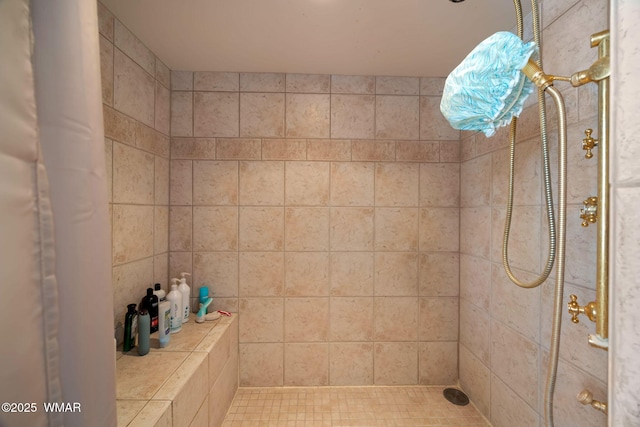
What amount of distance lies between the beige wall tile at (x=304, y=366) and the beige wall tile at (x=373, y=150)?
1.12 meters

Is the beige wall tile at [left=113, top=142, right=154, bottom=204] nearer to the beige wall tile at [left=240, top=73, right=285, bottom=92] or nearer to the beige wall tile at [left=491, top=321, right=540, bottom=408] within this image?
the beige wall tile at [left=240, top=73, right=285, bottom=92]

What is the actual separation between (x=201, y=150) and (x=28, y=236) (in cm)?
112

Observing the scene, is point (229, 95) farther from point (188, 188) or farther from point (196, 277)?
point (196, 277)

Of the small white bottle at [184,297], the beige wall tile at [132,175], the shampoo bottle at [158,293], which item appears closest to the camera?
the beige wall tile at [132,175]

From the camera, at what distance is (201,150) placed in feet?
4.79

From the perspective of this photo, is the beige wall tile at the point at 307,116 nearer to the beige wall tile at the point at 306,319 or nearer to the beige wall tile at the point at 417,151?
the beige wall tile at the point at 417,151

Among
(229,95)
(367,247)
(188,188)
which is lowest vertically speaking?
(367,247)

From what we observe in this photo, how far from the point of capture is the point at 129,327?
1.05 metres

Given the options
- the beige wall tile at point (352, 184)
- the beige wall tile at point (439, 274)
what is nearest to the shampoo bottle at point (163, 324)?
the beige wall tile at point (352, 184)

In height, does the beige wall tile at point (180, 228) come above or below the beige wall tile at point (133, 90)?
below

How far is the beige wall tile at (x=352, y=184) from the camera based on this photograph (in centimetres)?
148

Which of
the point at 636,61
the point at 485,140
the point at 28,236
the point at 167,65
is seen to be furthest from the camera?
the point at 167,65

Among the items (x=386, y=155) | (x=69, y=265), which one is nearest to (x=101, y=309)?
(x=69, y=265)

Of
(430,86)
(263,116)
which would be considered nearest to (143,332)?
(263,116)
